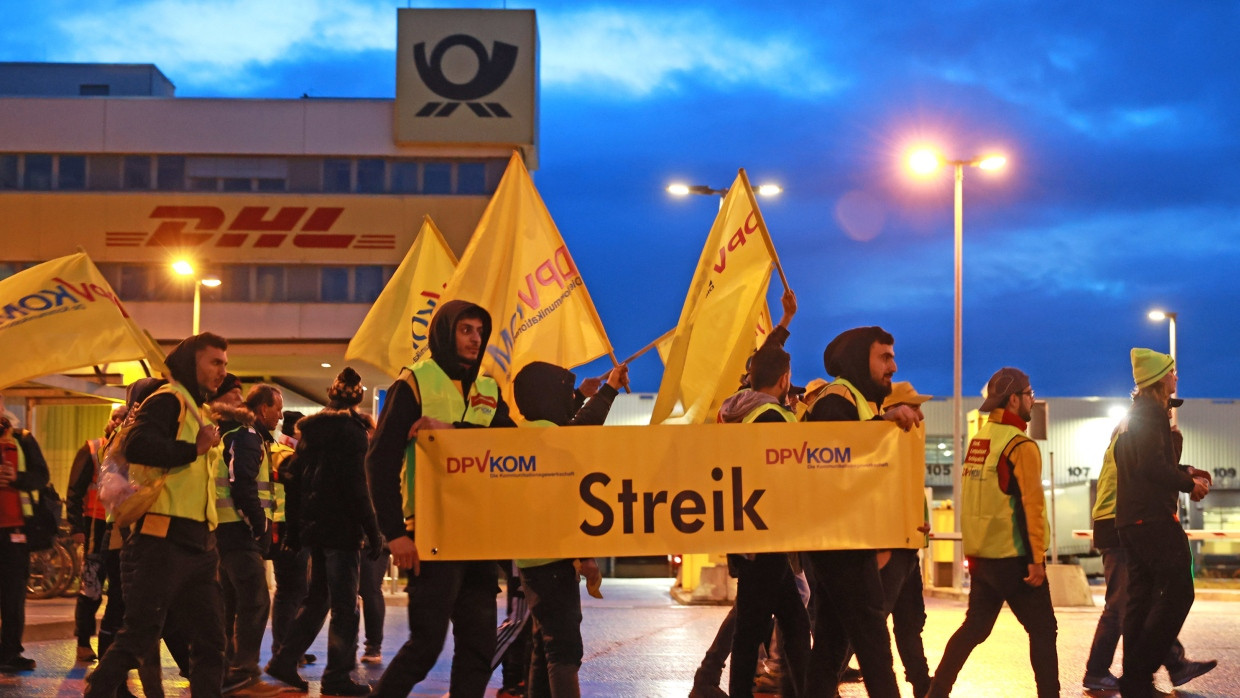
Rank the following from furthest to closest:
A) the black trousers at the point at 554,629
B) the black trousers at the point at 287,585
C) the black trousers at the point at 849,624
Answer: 1. the black trousers at the point at 287,585
2. the black trousers at the point at 849,624
3. the black trousers at the point at 554,629

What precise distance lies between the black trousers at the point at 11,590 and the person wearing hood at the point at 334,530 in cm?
201

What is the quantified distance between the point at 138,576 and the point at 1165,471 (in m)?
5.26

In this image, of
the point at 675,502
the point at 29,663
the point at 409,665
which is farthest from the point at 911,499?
the point at 29,663

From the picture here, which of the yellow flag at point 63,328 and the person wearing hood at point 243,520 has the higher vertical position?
the yellow flag at point 63,328

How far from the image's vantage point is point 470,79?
4375 cm

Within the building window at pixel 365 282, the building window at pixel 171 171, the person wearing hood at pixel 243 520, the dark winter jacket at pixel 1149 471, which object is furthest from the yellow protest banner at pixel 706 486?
the building window at pixel 171 171

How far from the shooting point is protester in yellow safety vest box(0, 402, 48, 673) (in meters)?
9.55

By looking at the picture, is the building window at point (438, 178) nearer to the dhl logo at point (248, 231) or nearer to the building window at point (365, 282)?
the dhl logo at point (248, 231)

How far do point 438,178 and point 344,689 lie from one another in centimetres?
3658

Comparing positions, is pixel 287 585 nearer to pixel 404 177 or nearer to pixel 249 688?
pixel 249 688

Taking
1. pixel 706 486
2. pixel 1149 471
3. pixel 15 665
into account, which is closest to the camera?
pixel 706 486

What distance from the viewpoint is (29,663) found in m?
9.61

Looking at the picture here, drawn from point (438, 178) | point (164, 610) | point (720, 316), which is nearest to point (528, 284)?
point (720, 316)

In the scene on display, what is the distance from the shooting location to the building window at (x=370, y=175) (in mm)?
44156
